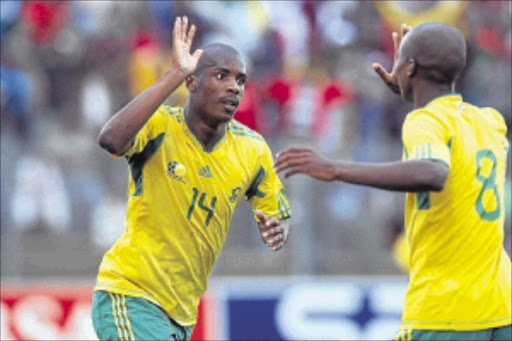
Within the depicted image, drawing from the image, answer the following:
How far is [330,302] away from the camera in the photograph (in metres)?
10.6

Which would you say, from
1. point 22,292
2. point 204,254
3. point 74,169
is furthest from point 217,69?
point 74,169

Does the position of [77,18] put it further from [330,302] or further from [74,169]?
[330,302]

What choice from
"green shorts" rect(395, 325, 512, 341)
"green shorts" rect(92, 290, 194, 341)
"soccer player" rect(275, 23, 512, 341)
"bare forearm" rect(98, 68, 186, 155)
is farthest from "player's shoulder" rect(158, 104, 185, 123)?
"green shorts" rect(395, 325, 512, 341)

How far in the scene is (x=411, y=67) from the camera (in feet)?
18.3

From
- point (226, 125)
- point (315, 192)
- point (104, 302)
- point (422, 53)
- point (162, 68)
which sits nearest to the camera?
point (422, 53)

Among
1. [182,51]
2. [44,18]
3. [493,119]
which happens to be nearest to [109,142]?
[182,51]

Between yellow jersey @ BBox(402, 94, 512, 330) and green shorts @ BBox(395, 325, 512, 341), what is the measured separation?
0.09 ft

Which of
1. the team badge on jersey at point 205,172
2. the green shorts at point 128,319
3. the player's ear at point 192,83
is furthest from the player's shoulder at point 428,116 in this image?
the green shorts at point 128,319

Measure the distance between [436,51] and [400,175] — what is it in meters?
0.83

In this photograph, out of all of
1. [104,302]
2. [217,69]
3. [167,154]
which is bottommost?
[104,302]

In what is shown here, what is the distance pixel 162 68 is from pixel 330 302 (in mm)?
3430

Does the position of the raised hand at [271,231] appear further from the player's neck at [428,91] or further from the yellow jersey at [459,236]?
the player's neck at [428,91]

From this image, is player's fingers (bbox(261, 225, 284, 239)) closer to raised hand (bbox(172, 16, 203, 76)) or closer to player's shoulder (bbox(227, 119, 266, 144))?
player's shoulder (bbox(227, 119, 266, 144))

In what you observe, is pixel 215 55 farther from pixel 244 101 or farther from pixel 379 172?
pixel 244 101
